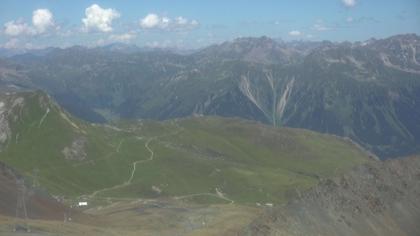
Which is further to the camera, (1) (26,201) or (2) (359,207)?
(1) (26,201)

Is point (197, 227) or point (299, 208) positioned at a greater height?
point (299, 208)

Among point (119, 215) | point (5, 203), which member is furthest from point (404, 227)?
point (5, 203)

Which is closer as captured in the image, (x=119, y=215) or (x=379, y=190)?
(x=379, y=190)

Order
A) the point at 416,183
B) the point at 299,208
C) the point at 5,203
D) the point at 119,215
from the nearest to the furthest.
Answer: the point at 299,208 → the point at 5,203 → the point at 416,183 → the point at 119,215

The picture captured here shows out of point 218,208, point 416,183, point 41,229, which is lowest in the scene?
point 218,208

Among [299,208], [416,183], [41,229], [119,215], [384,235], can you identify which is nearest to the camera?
[41,229]

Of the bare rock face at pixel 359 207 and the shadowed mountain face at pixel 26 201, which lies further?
the shadowed mountain face at pixel 26 201

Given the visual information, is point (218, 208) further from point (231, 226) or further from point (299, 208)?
point (299, 208)

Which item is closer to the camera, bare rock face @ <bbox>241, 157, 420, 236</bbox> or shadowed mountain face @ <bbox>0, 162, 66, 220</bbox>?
bare rock face @ <bbox>241, 157, 420, 236</bbox>
